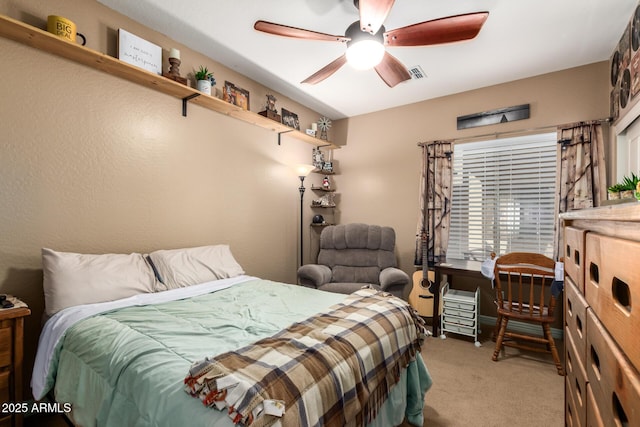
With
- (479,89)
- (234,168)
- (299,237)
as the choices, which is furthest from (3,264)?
(479,89)

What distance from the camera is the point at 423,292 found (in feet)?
11.2

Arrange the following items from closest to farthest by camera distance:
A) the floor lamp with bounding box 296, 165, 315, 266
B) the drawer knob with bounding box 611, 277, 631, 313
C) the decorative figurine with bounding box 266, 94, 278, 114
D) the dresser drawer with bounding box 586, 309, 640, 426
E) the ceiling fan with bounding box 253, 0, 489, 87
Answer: the dresser drawer with bounding box 586, 309, 640, 426 < the drawer knob with bounding box 611, 277, 631, 313 < the ceiling fan with bounding box 253, 0, 489, 87 < the decorative figurine with bounding box 266, 94, 278, 114 < the floor lamp with bounding box 296, 165, 315, 266

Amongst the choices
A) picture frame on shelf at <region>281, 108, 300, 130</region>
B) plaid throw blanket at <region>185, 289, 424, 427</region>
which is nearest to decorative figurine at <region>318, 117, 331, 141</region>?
picture frame on shelf at <region>281, 108, 300, 130</region>

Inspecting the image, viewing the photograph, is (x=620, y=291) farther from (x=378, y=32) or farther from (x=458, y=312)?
(x=458, y=312)

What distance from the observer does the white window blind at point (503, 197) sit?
3188 millimetres

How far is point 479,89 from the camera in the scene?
350 cm

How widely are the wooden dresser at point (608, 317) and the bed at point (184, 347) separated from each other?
756mm

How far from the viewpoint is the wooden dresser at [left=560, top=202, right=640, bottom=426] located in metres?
0.49

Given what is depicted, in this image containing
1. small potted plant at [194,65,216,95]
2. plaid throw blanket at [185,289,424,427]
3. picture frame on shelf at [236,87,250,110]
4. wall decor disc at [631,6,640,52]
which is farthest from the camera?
picture frame on shelf at [236,87,250,110]

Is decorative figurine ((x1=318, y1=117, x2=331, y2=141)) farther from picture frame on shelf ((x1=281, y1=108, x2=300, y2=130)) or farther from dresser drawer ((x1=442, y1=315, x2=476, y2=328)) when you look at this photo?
dresser drawer ((x1=442, y1=315, x2=476, y2=328))

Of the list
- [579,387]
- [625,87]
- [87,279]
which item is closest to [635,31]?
[625,87]

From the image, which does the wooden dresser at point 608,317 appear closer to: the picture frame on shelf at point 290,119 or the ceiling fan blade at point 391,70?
the ceiling fan blade at point 391,70

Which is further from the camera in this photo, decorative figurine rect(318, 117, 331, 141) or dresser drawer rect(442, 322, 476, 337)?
decorative figurine rect(318, 117, 331, 141)

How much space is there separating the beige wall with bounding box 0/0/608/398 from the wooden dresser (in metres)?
2.78
